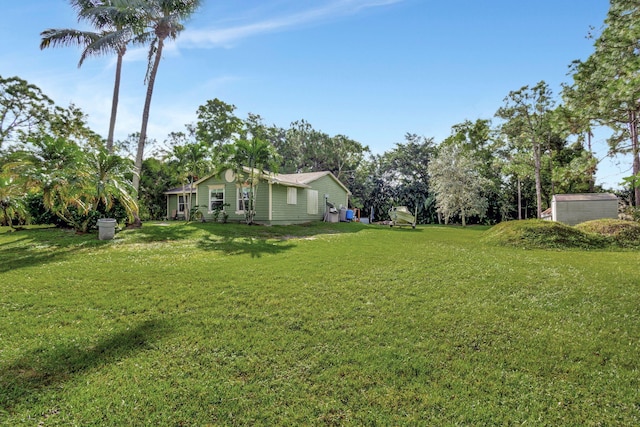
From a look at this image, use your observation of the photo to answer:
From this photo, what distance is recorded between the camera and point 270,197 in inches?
744

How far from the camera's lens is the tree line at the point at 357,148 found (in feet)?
36.7

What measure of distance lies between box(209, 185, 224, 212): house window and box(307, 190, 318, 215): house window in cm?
591

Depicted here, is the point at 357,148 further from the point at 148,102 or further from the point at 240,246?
the point at 240,246

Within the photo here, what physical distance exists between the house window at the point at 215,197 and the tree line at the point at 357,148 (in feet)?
4.85

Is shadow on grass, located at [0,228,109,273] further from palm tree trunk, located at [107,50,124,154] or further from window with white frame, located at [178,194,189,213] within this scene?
window with white frame, located at [178,194,189,213]

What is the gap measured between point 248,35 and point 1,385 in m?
11.5

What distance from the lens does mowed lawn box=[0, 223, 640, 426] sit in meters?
2.82

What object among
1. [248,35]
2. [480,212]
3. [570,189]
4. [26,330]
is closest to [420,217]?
[480,212]

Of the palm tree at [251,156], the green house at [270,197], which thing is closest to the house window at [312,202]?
the green house at [270,197]

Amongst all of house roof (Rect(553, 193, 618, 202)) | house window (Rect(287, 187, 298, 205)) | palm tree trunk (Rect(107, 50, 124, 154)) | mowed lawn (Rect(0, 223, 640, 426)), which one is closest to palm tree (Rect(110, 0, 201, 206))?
palm tree trunk (Rect(107, 50, 124, 154))

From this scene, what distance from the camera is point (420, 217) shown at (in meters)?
33.2

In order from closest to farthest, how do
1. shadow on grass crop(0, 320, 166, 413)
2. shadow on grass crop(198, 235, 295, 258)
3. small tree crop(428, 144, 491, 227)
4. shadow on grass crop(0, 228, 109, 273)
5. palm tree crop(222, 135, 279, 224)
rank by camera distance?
shadow on grass crop(0, 320, 166, 413)
shadow on grass crop(0, 228, 109, 273)
shadow on grass crop(198, 235, 295, 258)
palm tree crop(222, 135, 279, 224)
small tree crop(428, 144, 491, 227)

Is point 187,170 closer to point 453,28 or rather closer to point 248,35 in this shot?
point 248,35

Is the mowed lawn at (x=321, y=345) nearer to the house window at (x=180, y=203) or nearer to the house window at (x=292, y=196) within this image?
the house window at (x=292, y=196)
